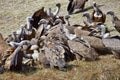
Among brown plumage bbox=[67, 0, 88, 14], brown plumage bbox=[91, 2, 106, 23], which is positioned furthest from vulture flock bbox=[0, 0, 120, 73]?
brown plumage bbox=[67, 0, 88, 14]

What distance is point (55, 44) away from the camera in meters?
11.0

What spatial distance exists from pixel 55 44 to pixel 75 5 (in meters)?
5.54

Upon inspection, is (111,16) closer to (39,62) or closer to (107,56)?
(107,56)

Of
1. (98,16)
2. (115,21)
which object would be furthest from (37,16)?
(115,21)

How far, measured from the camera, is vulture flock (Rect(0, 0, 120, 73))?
10258mm

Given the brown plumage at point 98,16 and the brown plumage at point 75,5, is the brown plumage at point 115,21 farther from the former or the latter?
the brown plumage at point 75,5

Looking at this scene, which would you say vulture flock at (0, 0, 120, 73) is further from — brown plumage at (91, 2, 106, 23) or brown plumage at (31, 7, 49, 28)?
brown plumage at (91, 2, 106, 23)

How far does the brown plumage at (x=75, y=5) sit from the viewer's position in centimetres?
1580

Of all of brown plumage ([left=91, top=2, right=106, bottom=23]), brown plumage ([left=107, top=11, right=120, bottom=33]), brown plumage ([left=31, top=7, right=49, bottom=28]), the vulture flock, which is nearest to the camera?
the vulture flock

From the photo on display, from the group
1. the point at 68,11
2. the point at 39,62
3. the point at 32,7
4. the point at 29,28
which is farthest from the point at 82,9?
the point at 39,62

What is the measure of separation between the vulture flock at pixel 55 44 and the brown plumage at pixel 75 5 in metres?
2.11

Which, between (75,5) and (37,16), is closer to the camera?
(37,16)

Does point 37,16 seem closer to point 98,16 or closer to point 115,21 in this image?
point 98,16

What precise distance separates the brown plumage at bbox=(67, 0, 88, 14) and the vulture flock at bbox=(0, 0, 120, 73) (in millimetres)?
2108
